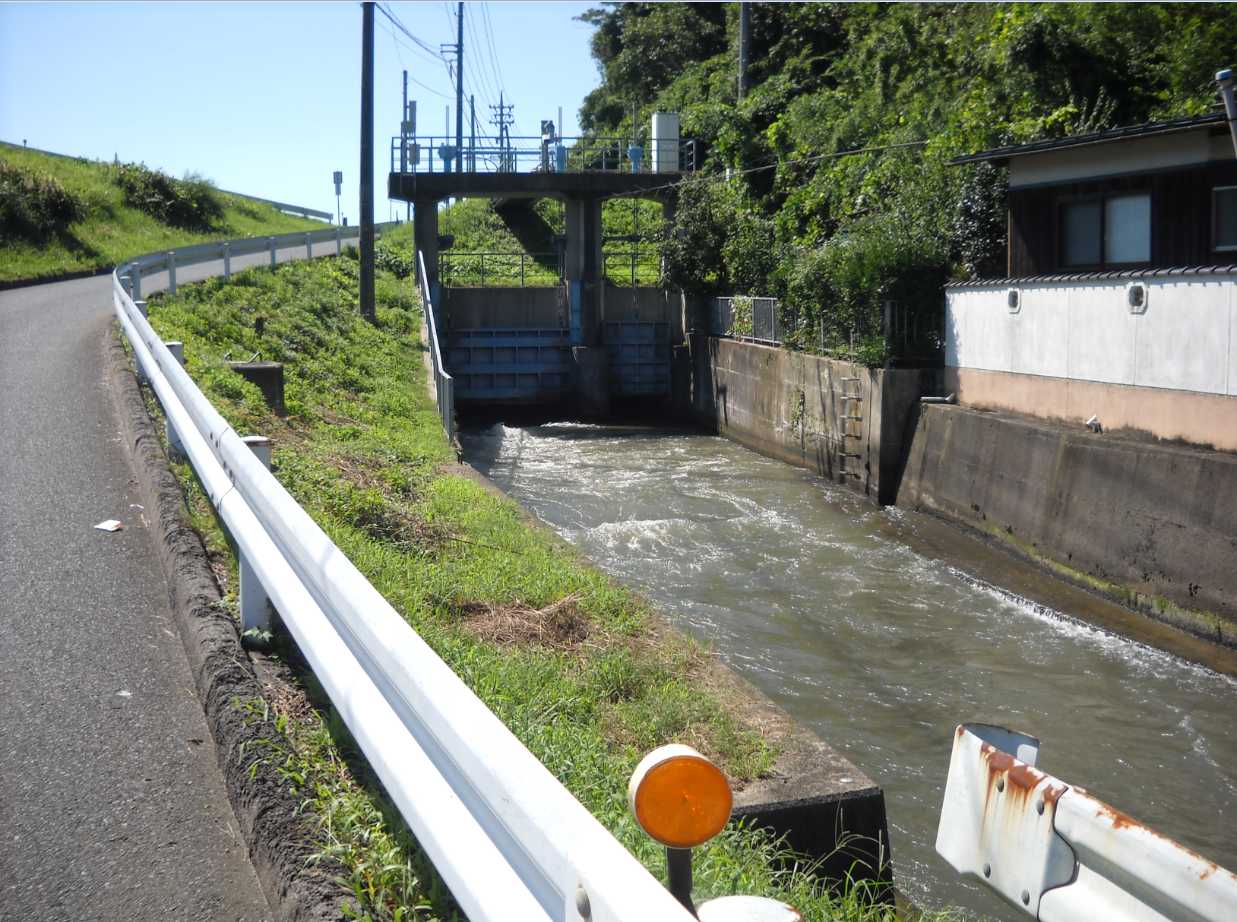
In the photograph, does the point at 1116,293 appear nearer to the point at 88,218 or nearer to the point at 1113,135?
the point at 1113,135

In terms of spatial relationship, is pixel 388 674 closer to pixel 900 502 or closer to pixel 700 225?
pixel 900 502

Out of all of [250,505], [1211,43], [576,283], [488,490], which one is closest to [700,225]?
[576,283]

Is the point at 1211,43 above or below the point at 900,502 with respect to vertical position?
above

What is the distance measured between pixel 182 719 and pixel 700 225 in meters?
27.4

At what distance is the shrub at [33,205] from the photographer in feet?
104

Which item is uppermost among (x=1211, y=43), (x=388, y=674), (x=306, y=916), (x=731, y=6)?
(x=731, y=6)

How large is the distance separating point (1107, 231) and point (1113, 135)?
1.87m

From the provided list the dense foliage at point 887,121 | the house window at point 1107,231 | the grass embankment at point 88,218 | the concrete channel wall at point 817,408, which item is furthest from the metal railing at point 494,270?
the house window at point 1107,231

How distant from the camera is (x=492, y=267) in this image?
39.2 metres

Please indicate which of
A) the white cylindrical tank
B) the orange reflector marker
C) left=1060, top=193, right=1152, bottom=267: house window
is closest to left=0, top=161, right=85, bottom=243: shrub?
the white cylindrical tank

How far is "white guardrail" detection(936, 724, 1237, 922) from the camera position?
11.0ft

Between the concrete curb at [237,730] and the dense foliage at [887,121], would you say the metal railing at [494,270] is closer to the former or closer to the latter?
the dense foliage at [887,121]

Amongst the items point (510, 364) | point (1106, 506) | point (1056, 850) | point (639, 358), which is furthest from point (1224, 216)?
point (510, 364)

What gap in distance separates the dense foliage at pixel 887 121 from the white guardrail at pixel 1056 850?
16.3 m
